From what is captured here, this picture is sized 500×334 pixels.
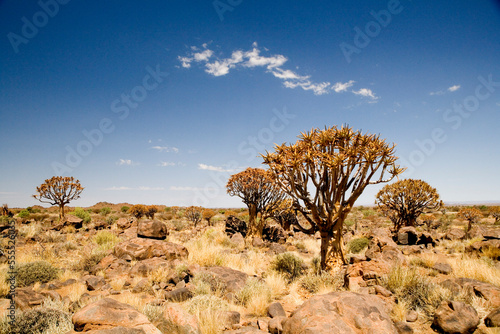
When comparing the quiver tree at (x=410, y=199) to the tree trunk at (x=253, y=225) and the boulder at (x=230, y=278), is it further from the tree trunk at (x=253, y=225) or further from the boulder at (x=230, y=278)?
the boulder at (x=230, y=278)

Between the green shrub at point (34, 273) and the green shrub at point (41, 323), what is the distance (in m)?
4.00

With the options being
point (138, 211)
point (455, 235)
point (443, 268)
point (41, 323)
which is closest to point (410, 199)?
point (455, 235)

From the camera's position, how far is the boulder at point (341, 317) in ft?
11.7

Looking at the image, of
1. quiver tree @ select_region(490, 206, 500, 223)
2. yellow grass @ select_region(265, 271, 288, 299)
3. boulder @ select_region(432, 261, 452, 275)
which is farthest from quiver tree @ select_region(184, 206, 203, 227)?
quiver tree @ select_region(490, 206, 500, 223)

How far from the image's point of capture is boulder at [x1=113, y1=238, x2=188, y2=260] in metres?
9.74

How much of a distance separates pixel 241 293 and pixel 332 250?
11.5 feet

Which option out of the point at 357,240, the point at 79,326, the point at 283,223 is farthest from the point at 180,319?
the point at 283,223

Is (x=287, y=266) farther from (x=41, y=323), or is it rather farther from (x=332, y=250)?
(x=41, y=323)

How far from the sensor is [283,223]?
69.1 feet

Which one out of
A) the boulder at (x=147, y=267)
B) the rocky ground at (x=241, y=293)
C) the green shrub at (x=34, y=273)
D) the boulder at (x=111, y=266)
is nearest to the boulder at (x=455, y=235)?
the rocky ground at (x=241, y=293)

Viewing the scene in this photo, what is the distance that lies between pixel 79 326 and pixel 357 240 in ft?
44.9

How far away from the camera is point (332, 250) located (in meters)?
8.01

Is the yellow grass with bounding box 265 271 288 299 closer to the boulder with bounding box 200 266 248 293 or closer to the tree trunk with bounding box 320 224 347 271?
the boulder with bounding box 200 266 248 293

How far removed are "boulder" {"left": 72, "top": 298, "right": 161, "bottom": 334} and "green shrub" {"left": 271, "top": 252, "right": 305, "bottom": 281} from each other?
20.0 feet
